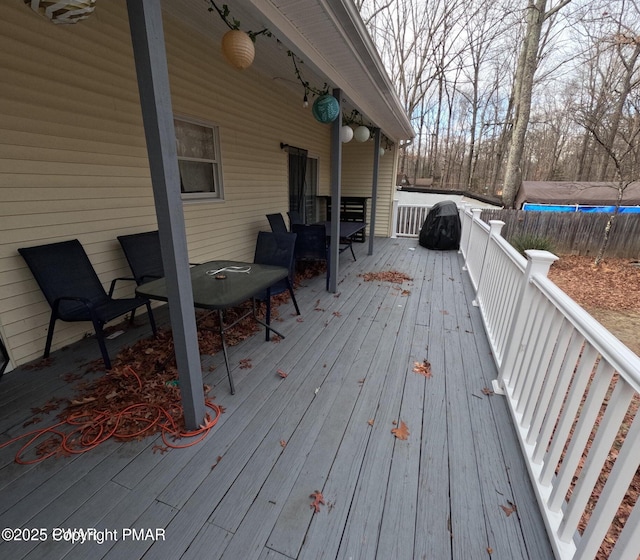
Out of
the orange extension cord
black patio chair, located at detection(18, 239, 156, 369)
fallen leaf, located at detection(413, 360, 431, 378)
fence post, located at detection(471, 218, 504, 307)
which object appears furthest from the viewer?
fence post, located at detection(471, 218, 504, 307)

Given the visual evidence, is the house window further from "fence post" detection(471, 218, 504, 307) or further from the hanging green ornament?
"fence post" detection(471, 218, 504, 307)

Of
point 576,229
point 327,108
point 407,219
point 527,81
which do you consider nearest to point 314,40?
point 327,108

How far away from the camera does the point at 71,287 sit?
250cm

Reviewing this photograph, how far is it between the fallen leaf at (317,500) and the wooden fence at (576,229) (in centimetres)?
823

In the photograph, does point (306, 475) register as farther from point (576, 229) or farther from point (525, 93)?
point (525, 93)

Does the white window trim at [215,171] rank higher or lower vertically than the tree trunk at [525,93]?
lower

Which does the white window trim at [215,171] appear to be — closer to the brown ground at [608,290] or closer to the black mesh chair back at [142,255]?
the black mesh chair back at [142,255]

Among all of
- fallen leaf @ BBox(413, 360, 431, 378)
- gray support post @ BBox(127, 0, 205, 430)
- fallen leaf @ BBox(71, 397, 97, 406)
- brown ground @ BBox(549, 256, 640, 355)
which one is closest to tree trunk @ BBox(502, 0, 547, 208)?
brown ground @ BBox(549, 256, 640, 355)

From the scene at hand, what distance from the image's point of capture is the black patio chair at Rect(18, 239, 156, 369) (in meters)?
2.28

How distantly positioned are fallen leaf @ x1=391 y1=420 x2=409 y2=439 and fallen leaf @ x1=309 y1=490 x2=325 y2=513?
588mm

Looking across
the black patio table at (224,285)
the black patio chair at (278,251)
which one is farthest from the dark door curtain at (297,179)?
the black patio table at (224,285)

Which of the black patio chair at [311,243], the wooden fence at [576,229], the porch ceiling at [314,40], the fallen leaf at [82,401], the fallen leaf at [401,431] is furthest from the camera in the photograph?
the wooden fence at [576,229]

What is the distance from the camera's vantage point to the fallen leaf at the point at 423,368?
2420mm

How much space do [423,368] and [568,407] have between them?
124cm
